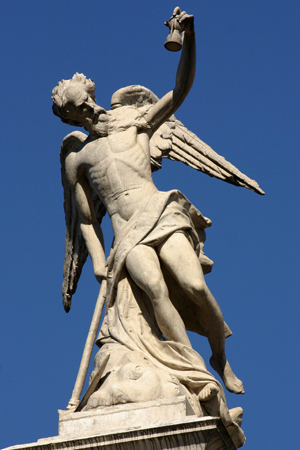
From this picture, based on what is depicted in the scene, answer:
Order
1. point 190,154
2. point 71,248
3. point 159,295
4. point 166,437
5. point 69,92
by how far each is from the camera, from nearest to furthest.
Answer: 1. point 166,437
2. point 159,295
3. point 69,92
4. point 71,248
5. point 190,154

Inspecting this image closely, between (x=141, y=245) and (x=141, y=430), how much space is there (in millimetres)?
2196

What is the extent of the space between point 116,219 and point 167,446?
9.39 ft

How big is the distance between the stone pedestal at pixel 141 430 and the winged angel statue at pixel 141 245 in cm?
20

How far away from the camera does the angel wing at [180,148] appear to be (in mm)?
13477

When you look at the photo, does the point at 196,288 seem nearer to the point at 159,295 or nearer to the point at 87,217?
the point at 159,295

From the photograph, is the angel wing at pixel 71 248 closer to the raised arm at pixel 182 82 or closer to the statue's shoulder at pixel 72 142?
the statue's shoulder at pixel 72 142

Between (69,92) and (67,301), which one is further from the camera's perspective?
(67,301)

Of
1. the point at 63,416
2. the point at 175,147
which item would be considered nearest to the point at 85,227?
the point at 175,147

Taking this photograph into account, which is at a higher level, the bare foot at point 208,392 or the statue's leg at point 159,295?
the statue's leg at point 159,295

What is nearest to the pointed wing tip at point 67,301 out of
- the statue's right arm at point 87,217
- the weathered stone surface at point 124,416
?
the statue's right arm at point 87,217

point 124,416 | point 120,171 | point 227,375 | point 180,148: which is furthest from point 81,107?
point 124,416

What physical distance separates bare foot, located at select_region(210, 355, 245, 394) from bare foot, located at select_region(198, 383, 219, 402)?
3.62 ft

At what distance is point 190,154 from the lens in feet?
45.7

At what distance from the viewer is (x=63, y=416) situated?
11.3m
